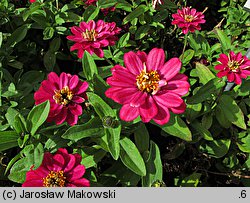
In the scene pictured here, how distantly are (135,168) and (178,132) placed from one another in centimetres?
23

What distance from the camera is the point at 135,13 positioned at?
76.3 inches

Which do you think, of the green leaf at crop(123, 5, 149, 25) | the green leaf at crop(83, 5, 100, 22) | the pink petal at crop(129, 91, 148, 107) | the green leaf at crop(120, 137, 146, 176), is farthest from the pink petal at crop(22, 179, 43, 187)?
the green leaf at crop(123, 5, 149, 25)

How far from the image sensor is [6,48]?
5.67 ft

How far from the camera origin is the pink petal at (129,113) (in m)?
1.10

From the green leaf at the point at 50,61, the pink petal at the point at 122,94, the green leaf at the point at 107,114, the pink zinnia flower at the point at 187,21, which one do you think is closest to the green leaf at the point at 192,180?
the green leaf at the point at 107,114

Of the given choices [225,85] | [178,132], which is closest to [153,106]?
[178,132]

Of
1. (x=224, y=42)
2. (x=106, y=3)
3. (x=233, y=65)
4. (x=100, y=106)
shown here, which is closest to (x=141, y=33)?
(x=106, y=3)

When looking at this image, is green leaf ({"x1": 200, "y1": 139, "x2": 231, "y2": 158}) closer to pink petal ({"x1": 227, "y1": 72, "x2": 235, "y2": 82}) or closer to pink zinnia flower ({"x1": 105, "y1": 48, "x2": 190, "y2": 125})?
pink petal ({"x1": 227, "y1": 72, "x2": 235, "y2": 82})

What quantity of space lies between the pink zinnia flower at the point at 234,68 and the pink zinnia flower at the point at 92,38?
1.75 ft

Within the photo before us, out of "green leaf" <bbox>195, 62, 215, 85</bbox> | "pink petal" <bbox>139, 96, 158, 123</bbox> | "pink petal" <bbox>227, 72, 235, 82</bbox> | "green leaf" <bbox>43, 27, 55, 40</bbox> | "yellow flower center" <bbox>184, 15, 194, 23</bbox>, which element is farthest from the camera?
"yellow flower center" <bbox>184, 15, 194, 23</bbox>

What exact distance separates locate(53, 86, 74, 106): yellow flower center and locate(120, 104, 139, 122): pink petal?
26cm

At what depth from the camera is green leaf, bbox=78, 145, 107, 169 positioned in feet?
4.48

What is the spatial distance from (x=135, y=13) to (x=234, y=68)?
72 cm

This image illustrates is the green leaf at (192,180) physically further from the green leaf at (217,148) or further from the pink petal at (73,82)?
the pink petal at (73,82)
